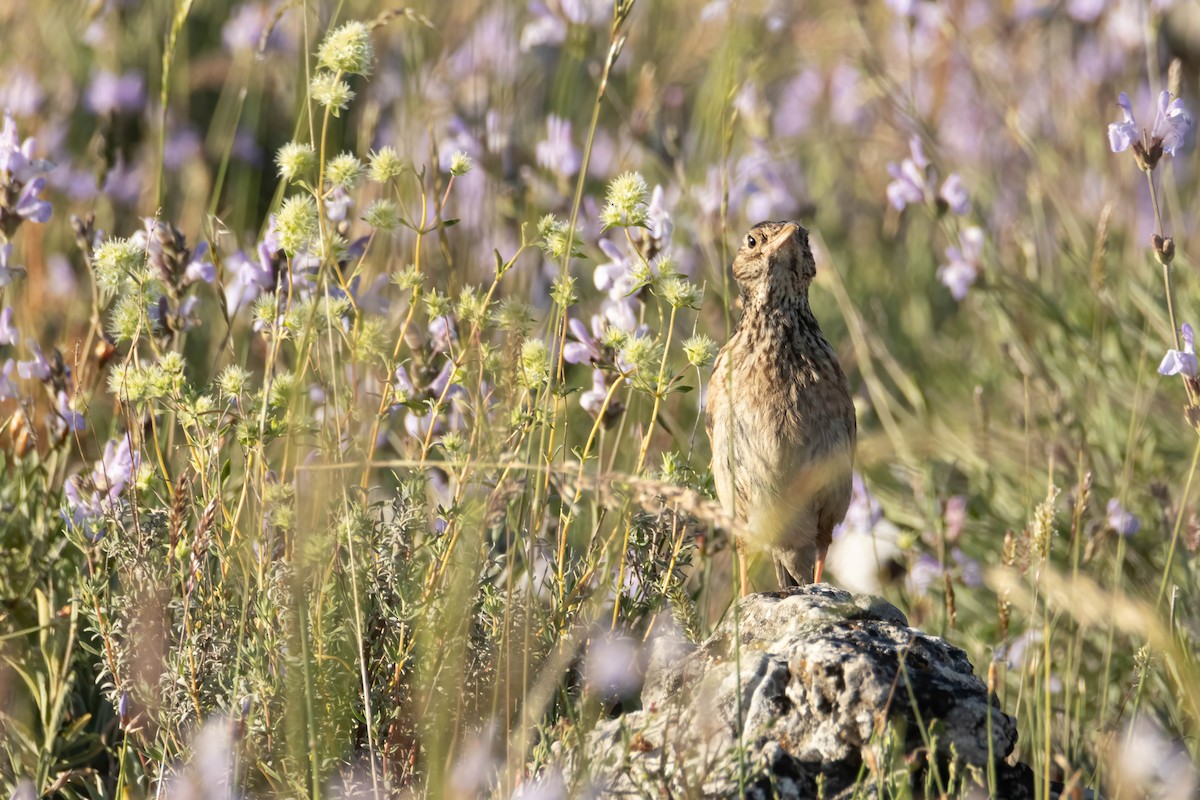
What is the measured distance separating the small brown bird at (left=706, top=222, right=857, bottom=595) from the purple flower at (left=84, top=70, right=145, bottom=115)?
10.3ft

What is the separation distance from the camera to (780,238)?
3.81 metres

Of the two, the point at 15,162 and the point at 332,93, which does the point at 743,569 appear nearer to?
the point at 332,93

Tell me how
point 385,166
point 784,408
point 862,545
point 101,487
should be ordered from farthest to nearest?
point 862,545 < point 784,408 < point 101,487 < point 385,166

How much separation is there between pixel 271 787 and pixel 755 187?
3982 millimetres

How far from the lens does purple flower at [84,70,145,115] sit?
5.84 metres

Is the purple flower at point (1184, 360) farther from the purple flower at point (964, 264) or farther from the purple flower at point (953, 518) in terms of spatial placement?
the purple flower at point (964, 264)

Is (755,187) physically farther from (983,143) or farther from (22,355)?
(22,355)

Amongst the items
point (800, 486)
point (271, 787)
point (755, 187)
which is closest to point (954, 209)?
point (800, 486)

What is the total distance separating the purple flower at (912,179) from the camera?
170 inches

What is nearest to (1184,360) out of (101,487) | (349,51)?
(349,51)

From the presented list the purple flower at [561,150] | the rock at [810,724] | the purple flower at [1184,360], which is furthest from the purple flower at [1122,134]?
the purple flower at [561,150]

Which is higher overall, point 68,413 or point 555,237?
point 555,237

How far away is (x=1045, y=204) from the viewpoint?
674 cm

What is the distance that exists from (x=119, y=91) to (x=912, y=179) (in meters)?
3.70
